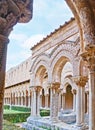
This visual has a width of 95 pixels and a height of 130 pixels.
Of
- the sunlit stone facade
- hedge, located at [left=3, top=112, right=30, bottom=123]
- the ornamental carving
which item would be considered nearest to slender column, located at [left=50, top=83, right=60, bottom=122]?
the sunlit stone facade

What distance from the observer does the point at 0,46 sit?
2.17 metres

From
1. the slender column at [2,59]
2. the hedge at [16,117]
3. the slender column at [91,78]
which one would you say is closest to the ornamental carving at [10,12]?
the slender column at [2,59]

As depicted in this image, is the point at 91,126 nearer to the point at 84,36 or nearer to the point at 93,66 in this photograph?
the point at 93,66

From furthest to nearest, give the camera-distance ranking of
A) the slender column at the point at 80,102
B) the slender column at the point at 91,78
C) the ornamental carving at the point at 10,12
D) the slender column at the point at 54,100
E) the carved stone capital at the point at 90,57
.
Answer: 1. the slender column at the point at 54,100
2. the slender column at the point at 80,102
3. the carved stone capital at the point at 90,57
4. the slender column at the point at 91,78
5. the ornamental carving at the point at 10,12

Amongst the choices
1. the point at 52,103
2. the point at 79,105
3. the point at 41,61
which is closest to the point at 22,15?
the point at 79,105

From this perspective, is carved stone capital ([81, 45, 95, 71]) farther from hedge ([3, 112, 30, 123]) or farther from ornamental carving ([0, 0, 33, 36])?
hedge ([3, 112, 30, 123])

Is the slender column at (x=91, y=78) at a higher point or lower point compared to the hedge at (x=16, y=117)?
higher

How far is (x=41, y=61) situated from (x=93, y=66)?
10.1m

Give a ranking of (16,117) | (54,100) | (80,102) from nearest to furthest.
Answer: (80,102) < (54,100) < (16,117)

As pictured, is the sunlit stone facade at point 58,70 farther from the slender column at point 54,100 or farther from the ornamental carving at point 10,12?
the ornamental carving at point 10,12

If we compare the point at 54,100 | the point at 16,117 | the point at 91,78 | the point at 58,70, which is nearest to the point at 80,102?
the point at 54,100

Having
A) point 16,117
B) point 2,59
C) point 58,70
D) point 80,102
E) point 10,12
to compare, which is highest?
point 58,70

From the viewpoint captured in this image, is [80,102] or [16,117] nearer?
[80,102]

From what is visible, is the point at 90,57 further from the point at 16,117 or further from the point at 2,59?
the point at 16,117
